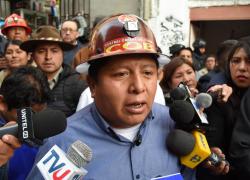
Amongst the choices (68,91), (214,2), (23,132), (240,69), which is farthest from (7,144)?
(214,2)

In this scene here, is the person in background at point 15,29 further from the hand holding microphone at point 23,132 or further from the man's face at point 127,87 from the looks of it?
the hand holding microphone at point 23,132

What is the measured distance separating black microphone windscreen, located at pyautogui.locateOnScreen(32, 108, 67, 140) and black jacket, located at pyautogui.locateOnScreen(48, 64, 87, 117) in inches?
60.6

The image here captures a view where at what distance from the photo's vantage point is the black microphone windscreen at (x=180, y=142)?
1.71 meters

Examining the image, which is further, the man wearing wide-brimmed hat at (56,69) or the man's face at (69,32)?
the man's face at (69,32)

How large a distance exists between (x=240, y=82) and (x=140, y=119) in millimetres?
1041

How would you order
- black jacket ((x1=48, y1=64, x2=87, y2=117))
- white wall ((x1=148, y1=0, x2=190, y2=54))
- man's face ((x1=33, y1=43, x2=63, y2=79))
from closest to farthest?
black jacket ((x1=48, y1=64, x2=87, y2=117)) → man's face ((x1=33, y1=43, x2=63, y2=79)) → white wall ((x1=148, y1=0, x2=190, y2=54))

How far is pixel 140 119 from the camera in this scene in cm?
171

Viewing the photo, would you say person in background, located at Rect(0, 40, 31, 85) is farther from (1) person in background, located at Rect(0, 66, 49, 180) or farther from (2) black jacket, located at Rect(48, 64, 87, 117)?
(1) person in background, located at Rect(0, 66, 49, 180)

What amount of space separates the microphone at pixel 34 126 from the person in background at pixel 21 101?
0.48 m

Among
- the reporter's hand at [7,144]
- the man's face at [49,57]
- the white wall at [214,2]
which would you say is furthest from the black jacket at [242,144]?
the white wall at [214,2]

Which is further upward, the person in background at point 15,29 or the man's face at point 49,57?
the person in background at point 15,29

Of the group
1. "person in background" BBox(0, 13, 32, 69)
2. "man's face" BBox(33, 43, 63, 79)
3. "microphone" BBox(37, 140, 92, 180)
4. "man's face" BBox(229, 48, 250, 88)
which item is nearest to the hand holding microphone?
"microphone" BBox(37, 140, 92, 180)

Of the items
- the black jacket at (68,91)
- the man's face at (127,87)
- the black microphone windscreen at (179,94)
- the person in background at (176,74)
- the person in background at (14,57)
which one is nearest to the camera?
the man's face at (127,87)

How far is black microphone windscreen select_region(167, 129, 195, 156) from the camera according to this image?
171cm
